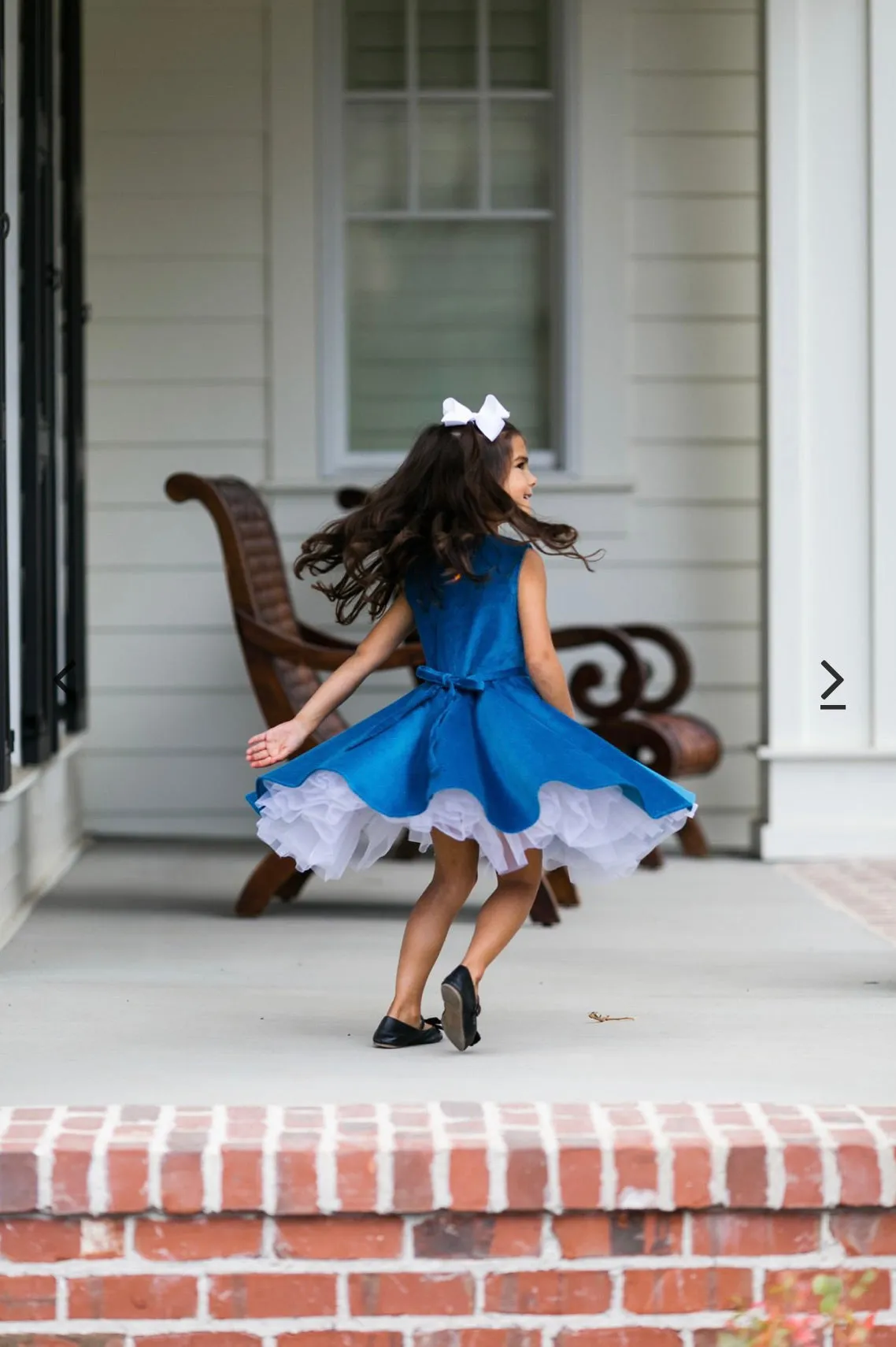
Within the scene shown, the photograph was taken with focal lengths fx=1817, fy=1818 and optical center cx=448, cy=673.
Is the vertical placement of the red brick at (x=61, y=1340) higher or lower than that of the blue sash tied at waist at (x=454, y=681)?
lower

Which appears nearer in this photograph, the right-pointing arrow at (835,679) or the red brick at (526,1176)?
the red brick at (526,1176)

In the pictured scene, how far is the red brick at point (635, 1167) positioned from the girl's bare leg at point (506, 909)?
2.27 ft

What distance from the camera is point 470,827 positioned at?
2904 millimetres

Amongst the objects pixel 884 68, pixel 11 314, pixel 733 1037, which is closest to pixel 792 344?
pixel 884 68

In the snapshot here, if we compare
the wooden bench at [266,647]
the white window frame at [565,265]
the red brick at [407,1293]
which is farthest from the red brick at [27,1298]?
the white window frame at [565,265]

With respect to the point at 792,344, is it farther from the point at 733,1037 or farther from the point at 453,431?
the point at 733,1037

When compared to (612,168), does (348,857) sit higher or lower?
lower

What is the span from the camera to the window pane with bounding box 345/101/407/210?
594 cm

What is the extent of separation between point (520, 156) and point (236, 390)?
1.21m

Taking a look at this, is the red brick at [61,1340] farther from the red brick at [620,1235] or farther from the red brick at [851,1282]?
the red brick at [851,1282]

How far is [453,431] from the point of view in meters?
3.11

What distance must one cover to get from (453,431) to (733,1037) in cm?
112

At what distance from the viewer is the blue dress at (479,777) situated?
2.91 metres

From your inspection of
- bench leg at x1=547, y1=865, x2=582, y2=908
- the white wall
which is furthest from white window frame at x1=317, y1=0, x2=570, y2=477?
bench leg at x1=547, y1=865, x2=582, y2=908
